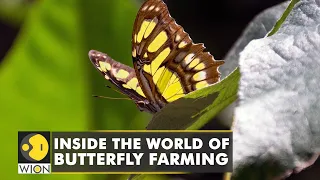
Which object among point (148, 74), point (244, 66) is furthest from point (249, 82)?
point (148, 74)

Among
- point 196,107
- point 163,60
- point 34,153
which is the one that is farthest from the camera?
point 34,153

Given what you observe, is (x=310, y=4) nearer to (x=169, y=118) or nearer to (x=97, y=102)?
(x=169, y=118)

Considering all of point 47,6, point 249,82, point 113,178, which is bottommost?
point 113,178

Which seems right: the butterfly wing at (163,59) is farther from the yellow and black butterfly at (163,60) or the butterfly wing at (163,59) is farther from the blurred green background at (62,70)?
the blurred green background at (62,70)

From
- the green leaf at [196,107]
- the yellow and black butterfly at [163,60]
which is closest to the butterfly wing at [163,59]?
the yellow and black butterfly at [163,60]

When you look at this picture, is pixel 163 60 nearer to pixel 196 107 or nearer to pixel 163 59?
pixel 163 59

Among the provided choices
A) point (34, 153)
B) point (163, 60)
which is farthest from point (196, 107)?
point (34, 153)
